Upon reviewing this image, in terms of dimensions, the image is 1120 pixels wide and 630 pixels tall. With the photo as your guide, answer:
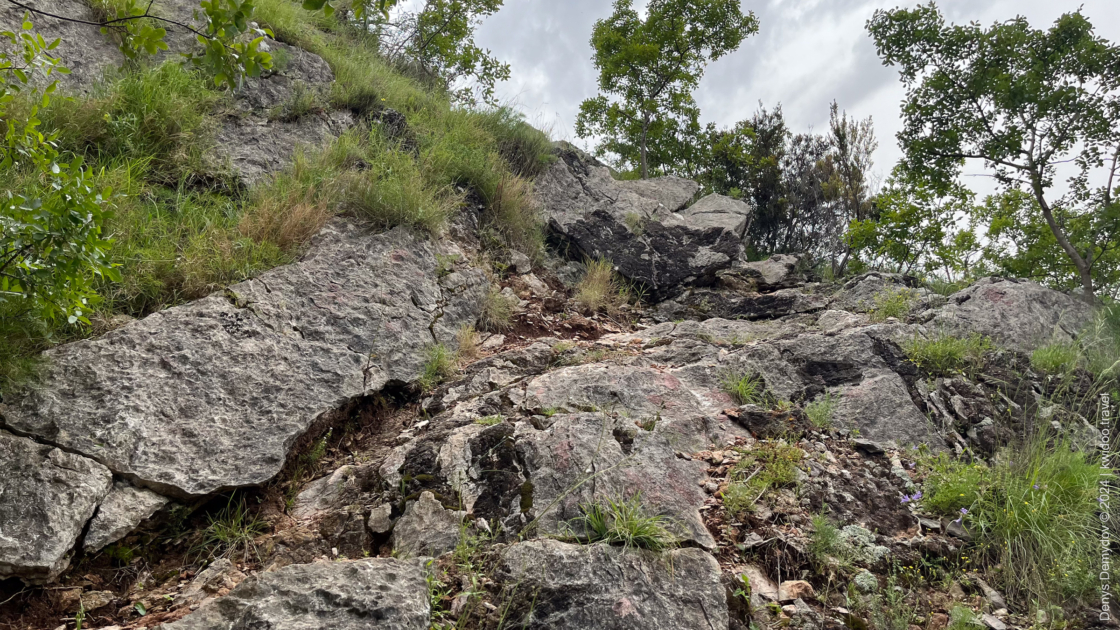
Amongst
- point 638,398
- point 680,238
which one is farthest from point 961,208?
point 638,398

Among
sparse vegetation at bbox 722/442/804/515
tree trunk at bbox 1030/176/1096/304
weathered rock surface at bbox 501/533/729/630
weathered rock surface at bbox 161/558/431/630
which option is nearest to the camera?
weathered rock surface at bbox 161/558/431/630

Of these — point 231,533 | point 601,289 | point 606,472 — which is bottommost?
point 231,533

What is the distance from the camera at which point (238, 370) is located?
11.5 ft

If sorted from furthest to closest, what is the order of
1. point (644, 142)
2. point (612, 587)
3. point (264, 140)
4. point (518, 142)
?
1. point (644, 142)
2. point (518, 142)
3. point (264, 140)
4. point (612, 587)

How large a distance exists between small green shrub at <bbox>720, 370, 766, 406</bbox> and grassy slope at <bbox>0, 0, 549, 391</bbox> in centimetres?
301

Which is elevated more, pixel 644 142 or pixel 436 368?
pixel 644 142

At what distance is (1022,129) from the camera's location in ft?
21.1

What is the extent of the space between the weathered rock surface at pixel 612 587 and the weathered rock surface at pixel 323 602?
45 centimetres

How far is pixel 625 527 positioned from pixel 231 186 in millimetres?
4594

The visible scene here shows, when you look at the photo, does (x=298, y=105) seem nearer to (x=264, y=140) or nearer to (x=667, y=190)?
(x=264, y=140)

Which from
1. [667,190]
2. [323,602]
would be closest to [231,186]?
[323,602]

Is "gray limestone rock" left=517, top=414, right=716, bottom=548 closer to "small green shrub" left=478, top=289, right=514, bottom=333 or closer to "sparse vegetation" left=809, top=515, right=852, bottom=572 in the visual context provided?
"sparse vegetation" left=809, top=515, right=852, bottom=572

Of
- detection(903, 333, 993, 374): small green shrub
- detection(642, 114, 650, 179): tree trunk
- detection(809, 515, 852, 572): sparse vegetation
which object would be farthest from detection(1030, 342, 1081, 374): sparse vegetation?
detection(642, 114, 650, 179): tree trunk

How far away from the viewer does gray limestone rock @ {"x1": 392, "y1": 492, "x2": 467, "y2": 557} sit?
2801 millimetres
